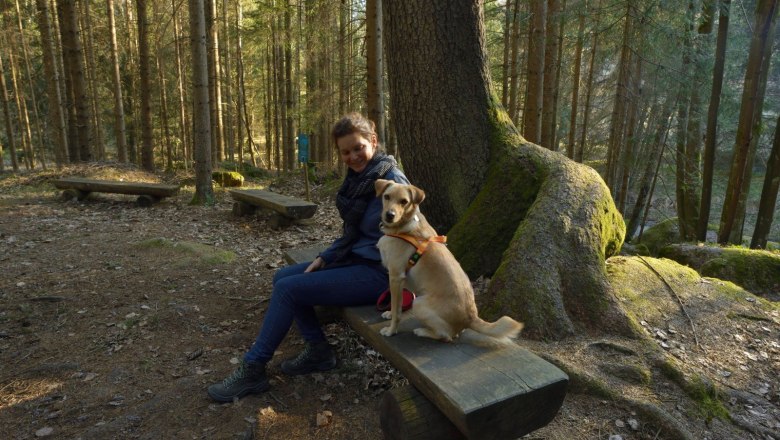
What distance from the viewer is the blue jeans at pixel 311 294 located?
332 centimetres

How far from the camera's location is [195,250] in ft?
21.9

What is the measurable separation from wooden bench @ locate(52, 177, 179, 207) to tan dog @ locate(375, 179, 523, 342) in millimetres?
9125

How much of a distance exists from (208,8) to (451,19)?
15.9 m

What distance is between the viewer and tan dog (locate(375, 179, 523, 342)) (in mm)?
2719

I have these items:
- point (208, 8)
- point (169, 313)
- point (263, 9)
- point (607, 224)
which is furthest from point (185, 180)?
point (607, 224)

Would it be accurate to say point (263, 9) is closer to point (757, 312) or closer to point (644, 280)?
point (644, 280)

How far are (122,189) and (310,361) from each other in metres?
9.06

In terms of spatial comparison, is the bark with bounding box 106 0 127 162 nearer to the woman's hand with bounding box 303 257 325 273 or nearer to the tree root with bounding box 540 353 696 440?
the woman's hand with bounding box 303 257 325 273

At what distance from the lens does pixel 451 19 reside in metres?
4.42

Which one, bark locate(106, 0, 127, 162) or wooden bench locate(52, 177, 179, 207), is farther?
bark locate(106, 0, 127, 162)

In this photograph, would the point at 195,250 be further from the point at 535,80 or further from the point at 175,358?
the point at 535,80

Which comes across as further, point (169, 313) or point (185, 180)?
point (185, 180)

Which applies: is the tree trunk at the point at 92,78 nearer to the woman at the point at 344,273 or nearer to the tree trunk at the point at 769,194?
the woman at the point at 344,273

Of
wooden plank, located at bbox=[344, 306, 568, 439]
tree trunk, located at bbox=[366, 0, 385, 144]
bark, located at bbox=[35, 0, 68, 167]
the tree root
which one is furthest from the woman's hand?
bark, located at bbox=[35, 0, 68, 167]
